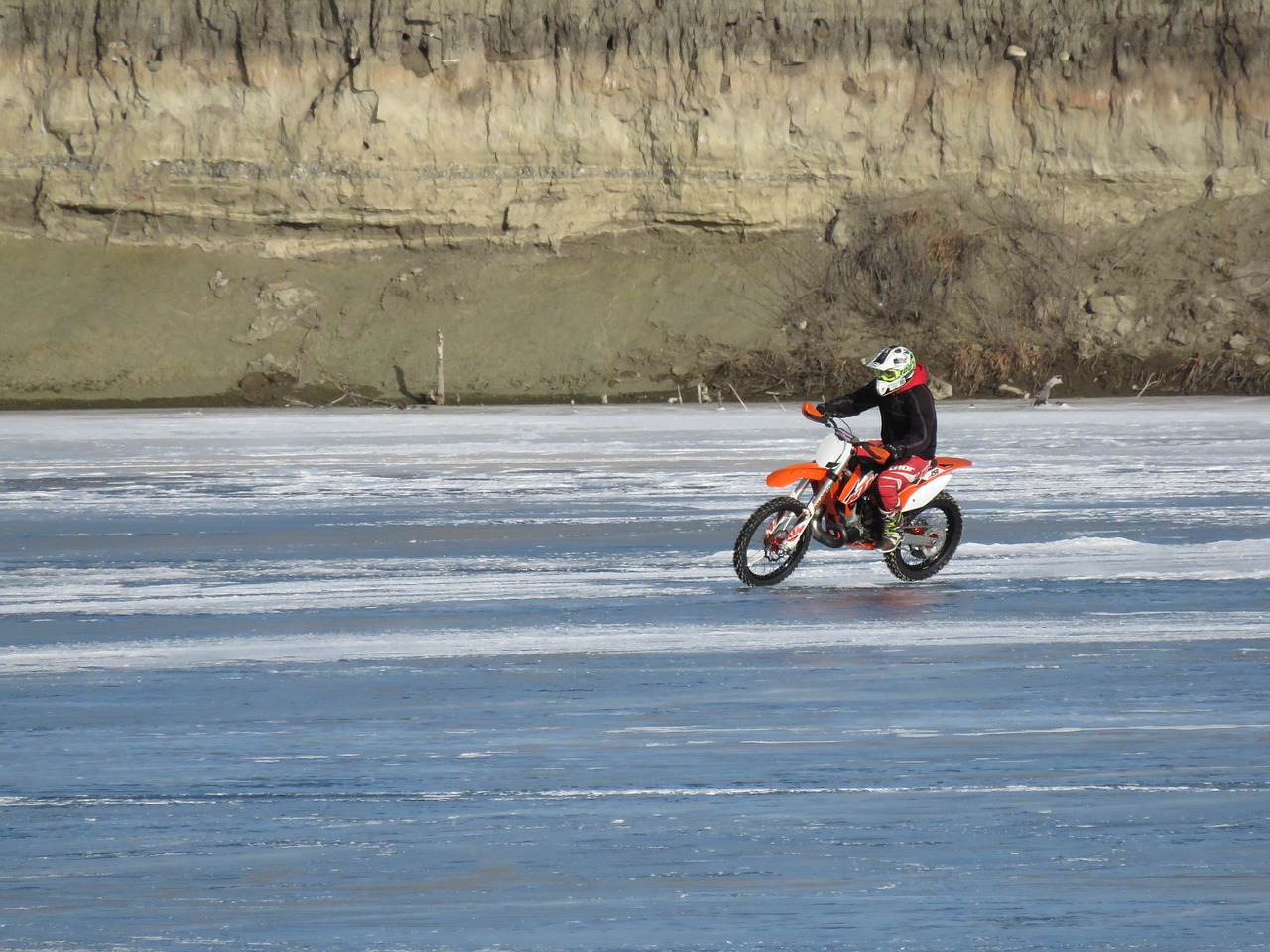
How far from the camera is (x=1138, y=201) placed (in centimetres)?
5038

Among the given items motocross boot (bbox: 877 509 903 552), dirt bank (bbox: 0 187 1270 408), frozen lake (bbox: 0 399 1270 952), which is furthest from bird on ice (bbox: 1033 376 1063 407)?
motocross boot (bbox: 877 509 903 552)

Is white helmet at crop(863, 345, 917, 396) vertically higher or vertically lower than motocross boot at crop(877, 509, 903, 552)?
higher

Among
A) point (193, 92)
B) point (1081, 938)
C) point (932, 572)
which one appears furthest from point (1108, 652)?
point (193, 92)

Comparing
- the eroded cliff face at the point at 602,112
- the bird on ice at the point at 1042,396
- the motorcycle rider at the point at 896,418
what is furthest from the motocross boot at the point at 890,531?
the eroded cliff face at the point at 602,112

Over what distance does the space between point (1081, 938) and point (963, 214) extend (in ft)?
147

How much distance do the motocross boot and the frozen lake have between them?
1.04 feet

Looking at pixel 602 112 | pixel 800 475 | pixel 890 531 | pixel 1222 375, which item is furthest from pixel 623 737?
pixel 602 112

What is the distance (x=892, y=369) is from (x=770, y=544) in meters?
1.53

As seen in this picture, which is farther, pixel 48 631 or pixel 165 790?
pixel 48 631

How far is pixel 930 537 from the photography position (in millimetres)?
12828

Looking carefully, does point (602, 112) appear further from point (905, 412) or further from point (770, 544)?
point (770, 544)

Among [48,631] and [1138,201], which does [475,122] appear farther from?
[48,631]

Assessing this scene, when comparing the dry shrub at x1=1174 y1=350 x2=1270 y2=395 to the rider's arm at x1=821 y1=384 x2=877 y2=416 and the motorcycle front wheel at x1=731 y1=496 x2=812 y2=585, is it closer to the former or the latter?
the rider's arm at x1=821 y1=384 x2=877 y2=416

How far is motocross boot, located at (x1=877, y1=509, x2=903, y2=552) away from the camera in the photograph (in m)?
12.6
